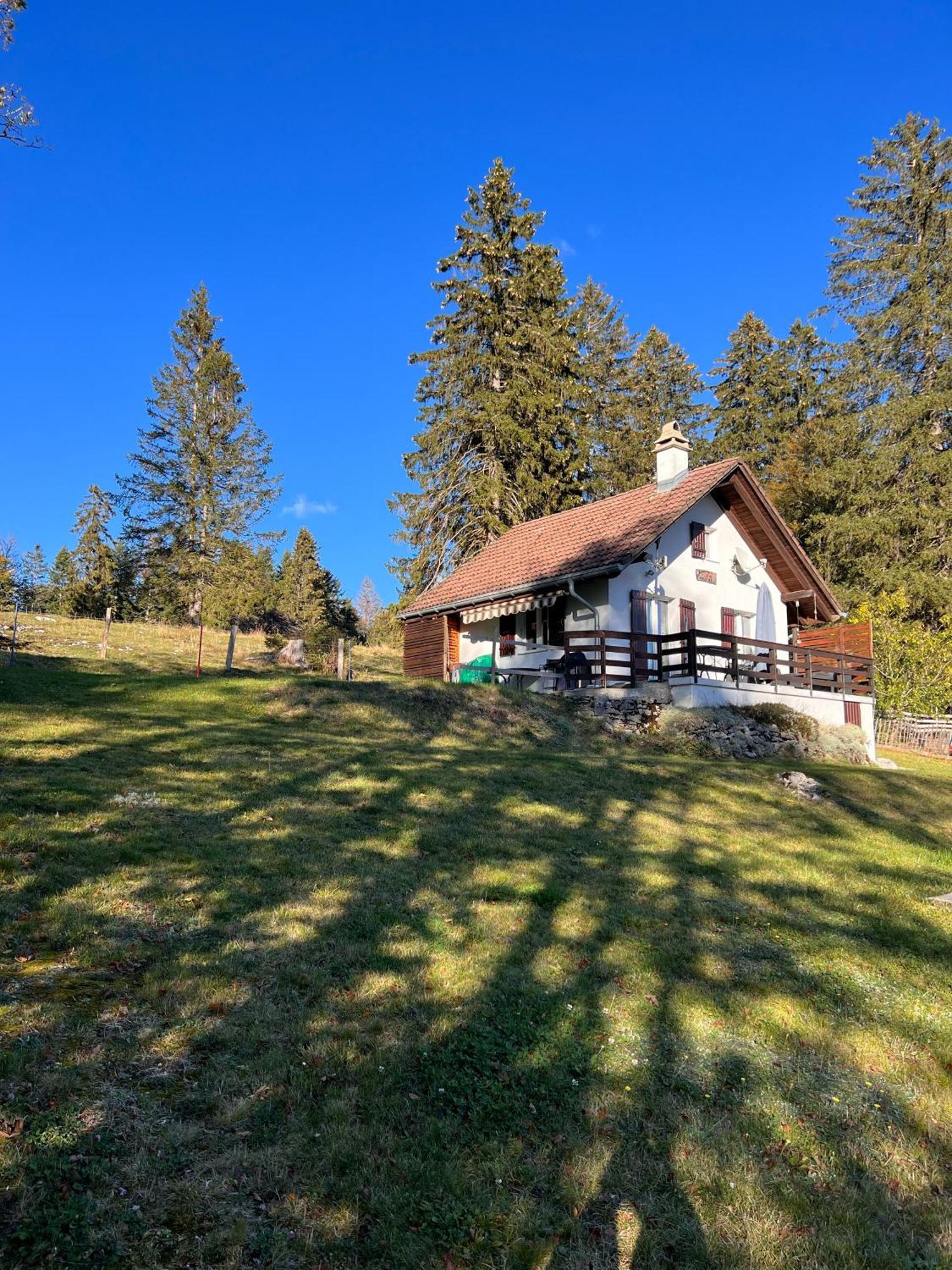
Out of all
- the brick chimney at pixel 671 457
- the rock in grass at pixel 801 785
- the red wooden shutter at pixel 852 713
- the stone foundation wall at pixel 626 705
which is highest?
the brick chimney at pixel 671 457

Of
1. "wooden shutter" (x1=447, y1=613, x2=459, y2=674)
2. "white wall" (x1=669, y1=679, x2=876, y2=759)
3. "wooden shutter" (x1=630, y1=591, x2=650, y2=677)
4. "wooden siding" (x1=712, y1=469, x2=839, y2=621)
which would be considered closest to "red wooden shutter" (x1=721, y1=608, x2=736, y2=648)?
"wooden siding" (x1=712, y1=469, x2=839, y2=621)

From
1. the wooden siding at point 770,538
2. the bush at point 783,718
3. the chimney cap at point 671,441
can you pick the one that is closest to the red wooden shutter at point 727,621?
the wooden siding at point 770,538

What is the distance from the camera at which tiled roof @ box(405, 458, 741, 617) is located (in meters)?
23.4

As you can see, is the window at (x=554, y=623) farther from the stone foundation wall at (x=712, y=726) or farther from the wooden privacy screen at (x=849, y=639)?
the wooden privacy screen at (x=849, y=639)

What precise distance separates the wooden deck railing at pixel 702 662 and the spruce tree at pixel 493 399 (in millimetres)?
13432

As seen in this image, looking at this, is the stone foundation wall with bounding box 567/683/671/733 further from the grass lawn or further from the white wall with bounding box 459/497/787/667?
the grass lawn

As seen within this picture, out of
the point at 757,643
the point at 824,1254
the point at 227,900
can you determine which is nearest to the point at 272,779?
the point at 227,900

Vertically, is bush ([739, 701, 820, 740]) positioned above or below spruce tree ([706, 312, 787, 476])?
below

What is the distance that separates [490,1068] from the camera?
16.0ft

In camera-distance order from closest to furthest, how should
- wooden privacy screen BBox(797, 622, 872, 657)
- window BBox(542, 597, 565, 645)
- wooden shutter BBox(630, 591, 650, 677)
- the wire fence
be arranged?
wooden shutter BBox(630, 591, 650, 677)
window BBox(542, 597, 565, 645)
wooden privacy screen BBox(797, 622, 872, 657)
the wire fence

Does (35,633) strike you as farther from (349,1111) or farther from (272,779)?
(349,1111)

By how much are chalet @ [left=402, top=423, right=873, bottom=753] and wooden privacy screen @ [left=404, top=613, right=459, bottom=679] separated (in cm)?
5

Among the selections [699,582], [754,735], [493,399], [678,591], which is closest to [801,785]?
[754,735]

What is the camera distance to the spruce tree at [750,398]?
46188 mm
